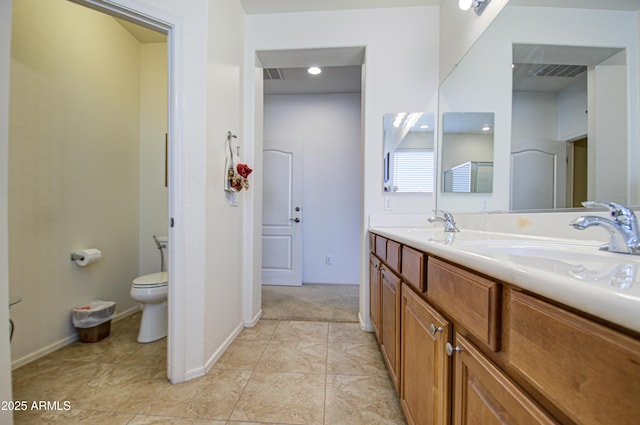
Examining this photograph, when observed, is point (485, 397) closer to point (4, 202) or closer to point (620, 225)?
point (620, 225)

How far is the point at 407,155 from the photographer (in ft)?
7.09

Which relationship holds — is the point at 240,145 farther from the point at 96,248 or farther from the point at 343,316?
the point at 343,316

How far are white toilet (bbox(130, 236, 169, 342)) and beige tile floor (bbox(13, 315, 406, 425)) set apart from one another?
0.26 feet

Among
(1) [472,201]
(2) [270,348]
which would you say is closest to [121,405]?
(2) [270,348]

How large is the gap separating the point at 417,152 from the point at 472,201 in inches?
25.1

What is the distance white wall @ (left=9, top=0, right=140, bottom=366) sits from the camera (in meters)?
1.67

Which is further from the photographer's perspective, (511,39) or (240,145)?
(240,145)

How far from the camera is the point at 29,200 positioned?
5.61ft

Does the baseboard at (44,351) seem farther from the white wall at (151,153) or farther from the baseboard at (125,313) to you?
the white wall at (151,153)

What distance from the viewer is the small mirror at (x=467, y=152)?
1567 millimetres

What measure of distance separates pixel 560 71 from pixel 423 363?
3.87ft

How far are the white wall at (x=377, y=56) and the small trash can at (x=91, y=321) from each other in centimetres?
169

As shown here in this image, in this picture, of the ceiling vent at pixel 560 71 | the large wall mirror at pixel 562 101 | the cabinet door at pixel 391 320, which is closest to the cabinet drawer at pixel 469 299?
the cabinet door at pixel 391 320

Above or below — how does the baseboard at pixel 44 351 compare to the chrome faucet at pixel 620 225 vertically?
below
